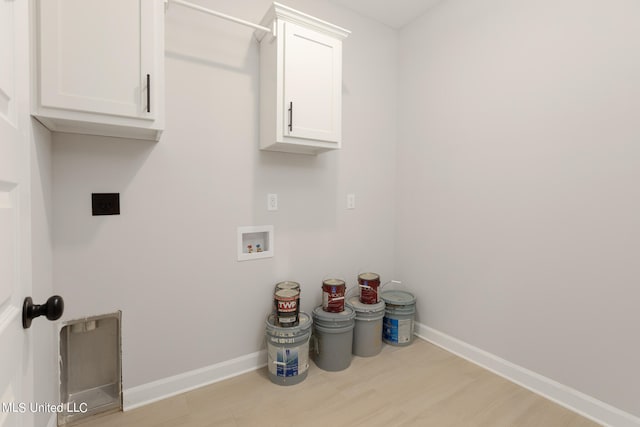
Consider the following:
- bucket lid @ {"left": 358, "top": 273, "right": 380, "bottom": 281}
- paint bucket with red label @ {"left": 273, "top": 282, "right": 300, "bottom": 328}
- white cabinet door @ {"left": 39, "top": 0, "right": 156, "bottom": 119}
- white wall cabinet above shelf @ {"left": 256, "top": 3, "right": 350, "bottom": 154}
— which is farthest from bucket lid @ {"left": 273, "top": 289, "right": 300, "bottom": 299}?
white cabinet door @ {"left": 39, "top": 0, "right": 156, "bottom": 119}

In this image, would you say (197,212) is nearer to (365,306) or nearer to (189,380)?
(189,380)

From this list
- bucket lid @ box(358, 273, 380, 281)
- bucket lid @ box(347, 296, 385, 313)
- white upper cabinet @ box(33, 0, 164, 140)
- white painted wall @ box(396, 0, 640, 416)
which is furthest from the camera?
bucket lid @ box(358, 273, 380, 281)

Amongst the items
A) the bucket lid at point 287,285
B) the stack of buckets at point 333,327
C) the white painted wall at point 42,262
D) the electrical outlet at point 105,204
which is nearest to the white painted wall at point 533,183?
the stack of buckets at point 333,327

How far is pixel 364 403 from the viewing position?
1765 mm

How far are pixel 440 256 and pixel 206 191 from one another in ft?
6.08

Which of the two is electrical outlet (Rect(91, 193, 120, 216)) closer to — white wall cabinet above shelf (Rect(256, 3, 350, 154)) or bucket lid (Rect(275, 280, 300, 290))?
white wall cabinet above shelf (Rect(256, 3, 350, 154))

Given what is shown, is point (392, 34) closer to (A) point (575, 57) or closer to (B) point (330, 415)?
(A) point (575, 57)

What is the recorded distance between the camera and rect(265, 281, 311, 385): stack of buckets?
1.91m

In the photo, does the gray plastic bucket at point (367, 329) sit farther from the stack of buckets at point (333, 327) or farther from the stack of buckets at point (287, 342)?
the stack of buckets at point (287, 342)

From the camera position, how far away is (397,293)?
2.69m

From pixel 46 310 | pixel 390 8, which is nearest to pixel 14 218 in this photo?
pixel 46 310

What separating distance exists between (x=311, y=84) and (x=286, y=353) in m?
1.73

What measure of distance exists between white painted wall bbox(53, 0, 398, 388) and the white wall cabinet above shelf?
164 millimetres

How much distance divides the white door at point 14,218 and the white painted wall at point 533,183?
92.8 inches
